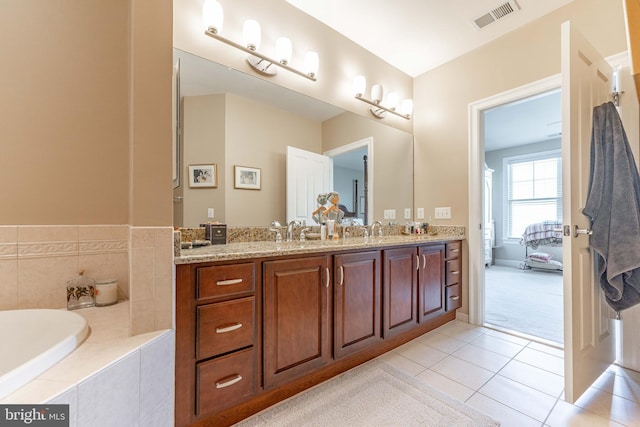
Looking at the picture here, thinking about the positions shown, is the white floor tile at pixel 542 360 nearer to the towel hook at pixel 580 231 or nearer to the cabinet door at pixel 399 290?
the cabinet door at pixel 399 290

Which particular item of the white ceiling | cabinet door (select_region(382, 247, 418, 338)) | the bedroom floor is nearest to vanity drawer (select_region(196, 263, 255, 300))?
cabinet door (select_region(382, 247, 418, 338))

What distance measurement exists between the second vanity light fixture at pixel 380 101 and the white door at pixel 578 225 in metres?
1.45

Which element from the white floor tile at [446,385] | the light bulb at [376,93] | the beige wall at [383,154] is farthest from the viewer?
the light bulb at [376,93]

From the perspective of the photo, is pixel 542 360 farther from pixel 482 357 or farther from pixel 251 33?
pixel 251 33

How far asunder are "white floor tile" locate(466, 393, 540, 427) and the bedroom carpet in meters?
0.06

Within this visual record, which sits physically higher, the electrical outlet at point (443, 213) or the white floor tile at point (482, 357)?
the electrical outlet at point (443, 213)

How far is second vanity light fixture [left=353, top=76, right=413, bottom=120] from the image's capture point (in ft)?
8.14

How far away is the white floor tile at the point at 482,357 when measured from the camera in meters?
1.78

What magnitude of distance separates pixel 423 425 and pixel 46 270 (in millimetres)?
1985

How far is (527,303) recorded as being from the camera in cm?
311

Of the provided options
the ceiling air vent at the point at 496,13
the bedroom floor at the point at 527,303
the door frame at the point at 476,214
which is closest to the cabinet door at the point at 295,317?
the door frame at the point at 476,214

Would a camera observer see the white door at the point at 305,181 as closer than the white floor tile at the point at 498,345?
No

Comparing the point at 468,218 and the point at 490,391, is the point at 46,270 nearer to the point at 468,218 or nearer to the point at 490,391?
the point at 490,391

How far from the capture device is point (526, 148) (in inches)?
222
